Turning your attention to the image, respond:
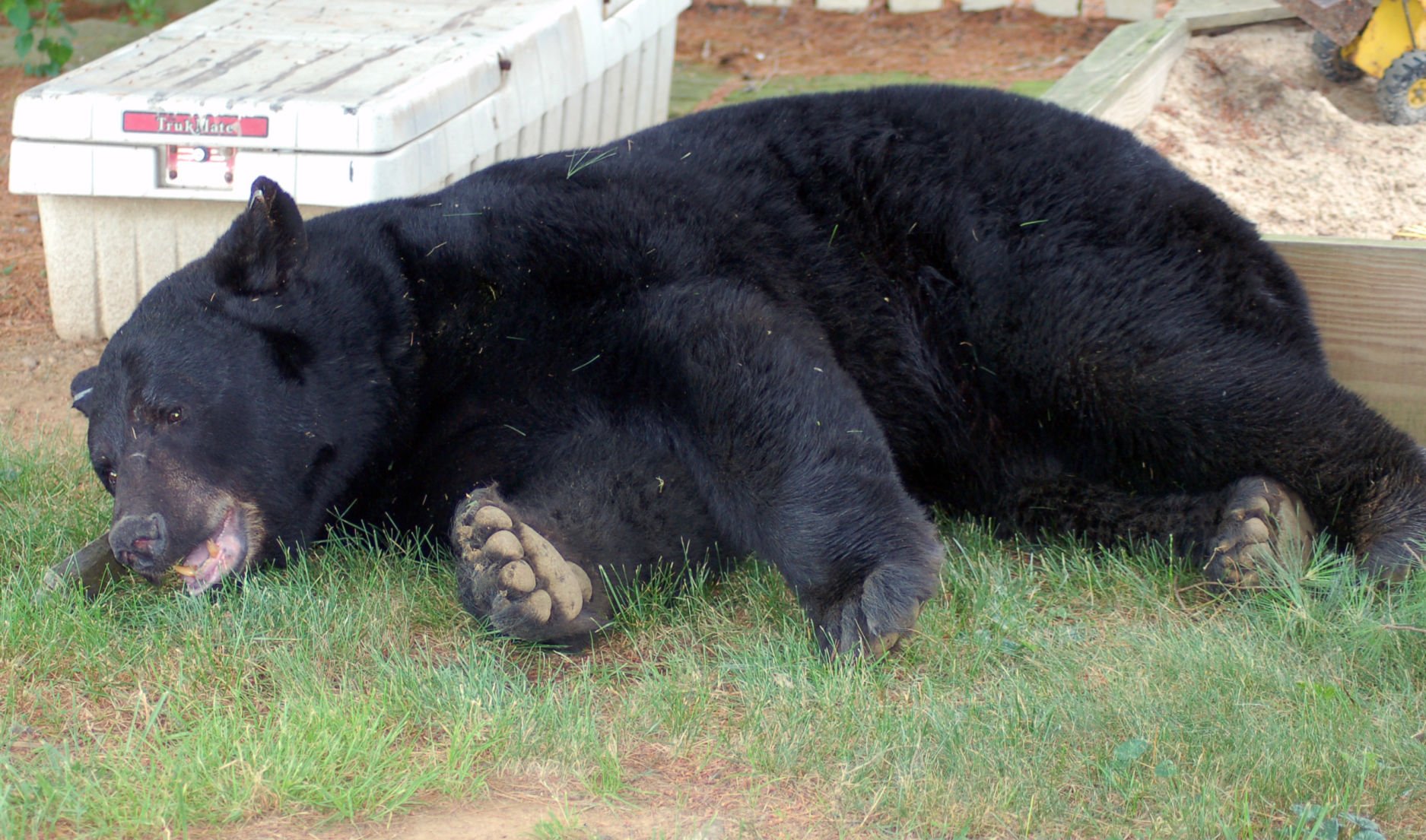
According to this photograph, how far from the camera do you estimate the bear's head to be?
3082mm

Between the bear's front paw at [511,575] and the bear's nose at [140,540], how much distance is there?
Answer: 698mm

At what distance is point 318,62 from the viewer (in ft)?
17.0

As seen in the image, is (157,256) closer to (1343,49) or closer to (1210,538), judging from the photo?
(1210,538)

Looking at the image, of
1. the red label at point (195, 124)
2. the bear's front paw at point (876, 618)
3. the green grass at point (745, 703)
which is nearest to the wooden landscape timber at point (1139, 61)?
the green grass at point (745, 703)

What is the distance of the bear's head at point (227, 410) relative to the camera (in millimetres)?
3082

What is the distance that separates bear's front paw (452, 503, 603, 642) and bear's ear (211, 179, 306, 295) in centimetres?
90

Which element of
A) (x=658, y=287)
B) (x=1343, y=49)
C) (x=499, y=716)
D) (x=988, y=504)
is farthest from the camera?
(x=1343, y=49)

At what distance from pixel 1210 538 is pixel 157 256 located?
12.6 feet

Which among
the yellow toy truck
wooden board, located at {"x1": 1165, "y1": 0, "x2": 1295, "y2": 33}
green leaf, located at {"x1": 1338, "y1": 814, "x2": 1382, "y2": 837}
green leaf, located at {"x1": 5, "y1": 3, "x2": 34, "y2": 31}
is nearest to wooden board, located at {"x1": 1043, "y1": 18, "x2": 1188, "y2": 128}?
wooden board, located at {"x1": 1165, "y1": 0, "x2": 1295, "y2": 33}

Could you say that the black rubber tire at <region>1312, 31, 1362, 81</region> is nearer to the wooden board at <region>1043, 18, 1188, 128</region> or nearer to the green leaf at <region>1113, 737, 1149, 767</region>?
the wooden board at <region>1043, 18, 1188, 128</region>

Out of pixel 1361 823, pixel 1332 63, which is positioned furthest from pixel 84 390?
pixel 1332 63

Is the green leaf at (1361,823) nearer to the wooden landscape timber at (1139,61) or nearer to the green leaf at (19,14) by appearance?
the wooden landscape timber at (1139,61)

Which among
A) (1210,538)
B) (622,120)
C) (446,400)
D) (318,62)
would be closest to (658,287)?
(446,400)

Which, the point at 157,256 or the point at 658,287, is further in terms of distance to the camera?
the point at 157,256
